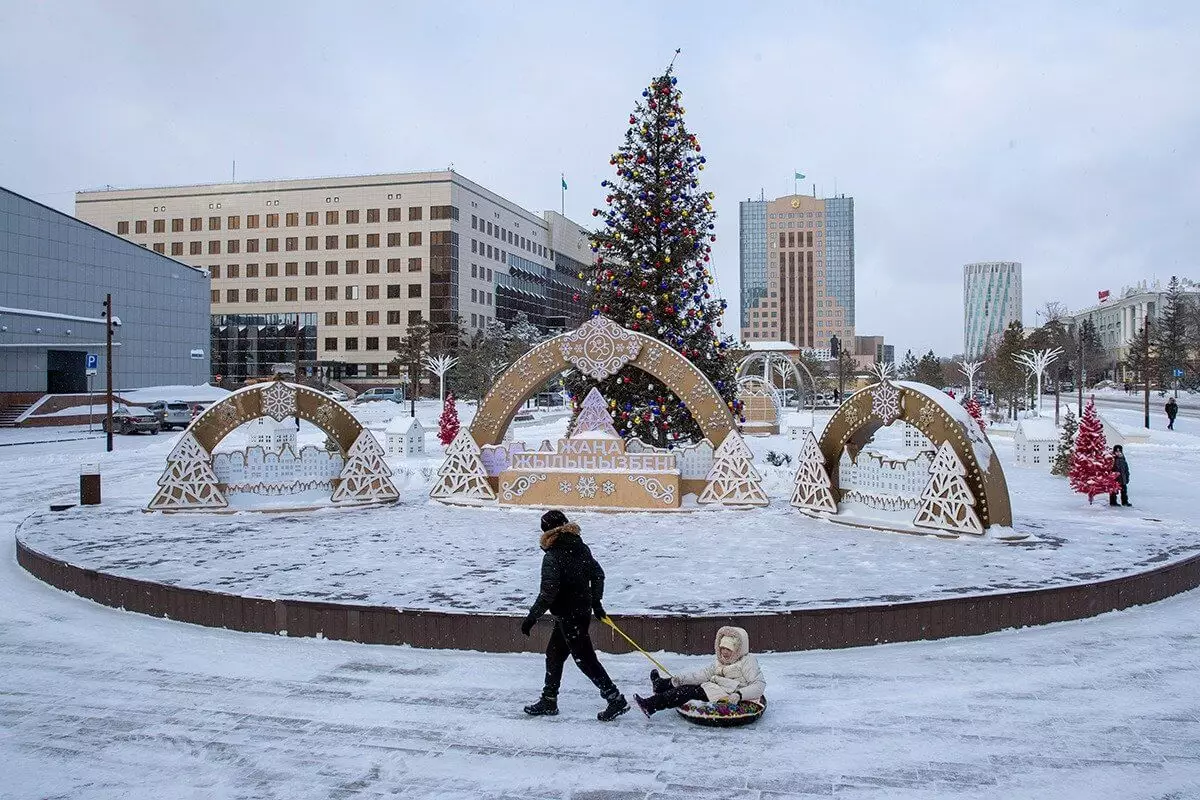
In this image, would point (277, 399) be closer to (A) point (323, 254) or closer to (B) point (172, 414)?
(B) point (172, 414)

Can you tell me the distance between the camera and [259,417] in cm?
1611

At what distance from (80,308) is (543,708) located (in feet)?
167

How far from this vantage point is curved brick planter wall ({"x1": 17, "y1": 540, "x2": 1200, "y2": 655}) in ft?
24.6

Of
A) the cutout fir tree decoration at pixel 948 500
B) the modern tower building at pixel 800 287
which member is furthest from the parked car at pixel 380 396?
the modern tower building at pixel 800 287

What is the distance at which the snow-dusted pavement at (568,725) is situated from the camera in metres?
5.10

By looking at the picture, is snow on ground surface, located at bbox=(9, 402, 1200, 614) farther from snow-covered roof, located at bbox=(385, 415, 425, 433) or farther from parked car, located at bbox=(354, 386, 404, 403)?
parked car, located at bbox=(354, 386, 404, 403)

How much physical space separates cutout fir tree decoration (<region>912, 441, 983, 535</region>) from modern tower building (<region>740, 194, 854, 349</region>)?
15057 centimetres

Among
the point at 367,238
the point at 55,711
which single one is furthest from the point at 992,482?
the point at 367,238

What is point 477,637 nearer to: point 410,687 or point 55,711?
point 410,687

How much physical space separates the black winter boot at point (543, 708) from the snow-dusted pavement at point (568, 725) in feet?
0.33

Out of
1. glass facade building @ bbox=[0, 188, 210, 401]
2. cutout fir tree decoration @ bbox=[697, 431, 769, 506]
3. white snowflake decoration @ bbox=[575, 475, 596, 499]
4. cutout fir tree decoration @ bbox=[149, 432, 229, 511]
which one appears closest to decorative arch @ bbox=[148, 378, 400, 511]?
cutout fir tree decoration @ bbox=[149, 432, 229, 511]

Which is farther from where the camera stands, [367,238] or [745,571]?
[367,238]

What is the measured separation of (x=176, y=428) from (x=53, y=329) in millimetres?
9868

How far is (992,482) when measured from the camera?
41.3 feet
